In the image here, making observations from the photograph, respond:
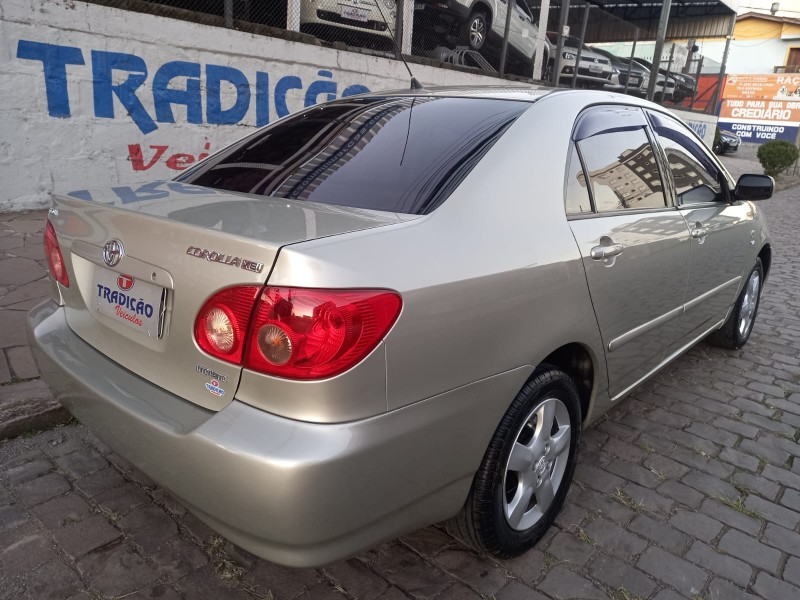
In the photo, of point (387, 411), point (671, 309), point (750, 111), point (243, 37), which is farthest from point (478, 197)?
point (750, 111)

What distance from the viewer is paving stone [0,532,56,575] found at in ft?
6.59

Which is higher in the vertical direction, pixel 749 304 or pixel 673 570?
pixel 749 304

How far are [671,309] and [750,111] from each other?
42148mm

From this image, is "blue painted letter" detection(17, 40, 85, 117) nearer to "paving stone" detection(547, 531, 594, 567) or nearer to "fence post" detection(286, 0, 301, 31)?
"fence post" detection(286, 0, 301, 31)

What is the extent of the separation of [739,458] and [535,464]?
144cm

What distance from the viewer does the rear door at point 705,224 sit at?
318 centimetres

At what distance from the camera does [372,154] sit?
2221mm

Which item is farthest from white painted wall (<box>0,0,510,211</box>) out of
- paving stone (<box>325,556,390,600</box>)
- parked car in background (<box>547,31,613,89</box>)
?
parked car in background (<box>547,31,613,89</box>)

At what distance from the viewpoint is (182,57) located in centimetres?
675

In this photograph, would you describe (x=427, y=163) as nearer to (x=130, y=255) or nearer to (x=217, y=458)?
(x=130, y=255)

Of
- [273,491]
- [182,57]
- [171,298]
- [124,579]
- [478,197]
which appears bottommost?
[124,579]

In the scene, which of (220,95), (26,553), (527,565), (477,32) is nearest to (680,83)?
(477,32)

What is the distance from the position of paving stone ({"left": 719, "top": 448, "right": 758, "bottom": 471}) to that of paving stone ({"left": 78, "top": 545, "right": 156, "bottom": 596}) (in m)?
2.62

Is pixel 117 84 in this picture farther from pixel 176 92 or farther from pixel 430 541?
pixel 430 541
